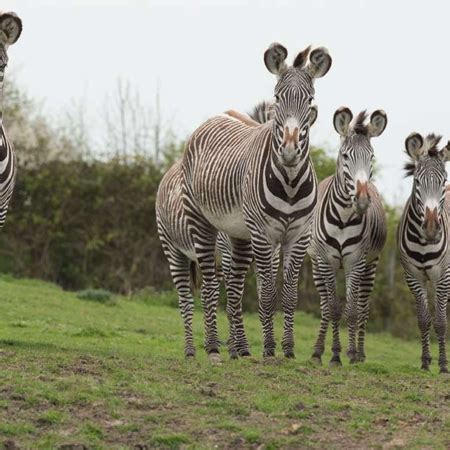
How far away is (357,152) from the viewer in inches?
492

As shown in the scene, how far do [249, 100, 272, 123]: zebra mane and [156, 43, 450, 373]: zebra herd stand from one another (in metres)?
0.02

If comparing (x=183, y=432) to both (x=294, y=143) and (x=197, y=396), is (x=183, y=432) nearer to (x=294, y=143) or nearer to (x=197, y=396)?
(x=197, y=396)

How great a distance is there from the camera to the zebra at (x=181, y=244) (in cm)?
1316

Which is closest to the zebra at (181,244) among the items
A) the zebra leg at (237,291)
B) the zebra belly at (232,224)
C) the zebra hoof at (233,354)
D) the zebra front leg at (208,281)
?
the zebra front leg at (208,281)

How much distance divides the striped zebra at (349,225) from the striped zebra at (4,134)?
397 centimetres

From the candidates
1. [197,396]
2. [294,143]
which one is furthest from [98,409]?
[294,143]

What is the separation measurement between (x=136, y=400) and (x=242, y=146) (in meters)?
4.39

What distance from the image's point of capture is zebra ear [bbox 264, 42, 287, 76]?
1122 cm

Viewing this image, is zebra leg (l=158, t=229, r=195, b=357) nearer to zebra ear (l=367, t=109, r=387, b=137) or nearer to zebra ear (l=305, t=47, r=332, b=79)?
zebra ear (l=367, t=109, r=387, b=137)

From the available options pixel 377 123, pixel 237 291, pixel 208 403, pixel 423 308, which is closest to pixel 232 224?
pixel 237 291

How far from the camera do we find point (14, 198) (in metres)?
28.0

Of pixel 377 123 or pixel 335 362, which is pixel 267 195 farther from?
pixel 335 362

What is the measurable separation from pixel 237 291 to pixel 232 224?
2.99 ft

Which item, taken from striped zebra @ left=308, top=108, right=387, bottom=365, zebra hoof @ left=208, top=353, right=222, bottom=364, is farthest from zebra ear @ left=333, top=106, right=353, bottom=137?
zebra hoof @ left=208, top=353, right=222, bottom=364
